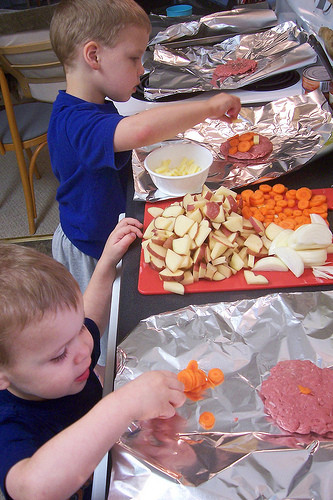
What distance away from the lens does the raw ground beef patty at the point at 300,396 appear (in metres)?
0.68

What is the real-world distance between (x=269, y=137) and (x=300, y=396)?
36.9 inches

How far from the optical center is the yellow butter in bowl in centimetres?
125

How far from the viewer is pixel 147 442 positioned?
2.24ft

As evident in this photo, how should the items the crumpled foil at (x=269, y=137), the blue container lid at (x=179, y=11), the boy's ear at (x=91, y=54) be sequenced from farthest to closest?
1. the blue container lid at (x=179, y=11)
2. the crumpled foil at (x=269, y=137)
3. the boy's ear at (x=91, y=54)

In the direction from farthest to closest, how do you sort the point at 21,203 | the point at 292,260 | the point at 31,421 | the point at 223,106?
the point at 21,203 < the point at 223,106 < the point at 292,260 < the point at 31,421

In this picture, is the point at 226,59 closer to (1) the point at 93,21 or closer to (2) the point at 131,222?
(1) the point at 93,21

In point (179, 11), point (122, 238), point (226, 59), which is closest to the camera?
point (122, 238)

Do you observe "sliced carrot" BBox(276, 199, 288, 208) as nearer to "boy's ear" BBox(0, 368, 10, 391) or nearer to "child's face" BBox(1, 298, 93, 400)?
"child's face" BBox(1, 298, 93, 400)

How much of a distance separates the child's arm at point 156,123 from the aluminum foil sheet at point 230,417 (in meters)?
0.46

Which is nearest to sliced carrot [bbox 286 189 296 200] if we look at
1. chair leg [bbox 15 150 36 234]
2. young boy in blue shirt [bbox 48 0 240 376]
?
young boy in blue shirt [bbox 48 0 240 376]

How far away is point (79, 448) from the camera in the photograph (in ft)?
2.01

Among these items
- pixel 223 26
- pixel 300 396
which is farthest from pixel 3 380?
pixel 223 26

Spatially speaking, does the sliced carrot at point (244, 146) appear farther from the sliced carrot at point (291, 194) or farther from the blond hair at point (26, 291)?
the blond hair at point (26, 291)

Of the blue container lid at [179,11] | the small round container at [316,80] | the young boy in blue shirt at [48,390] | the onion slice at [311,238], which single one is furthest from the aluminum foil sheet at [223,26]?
the young boy in blue shirt at [48,390]
